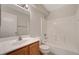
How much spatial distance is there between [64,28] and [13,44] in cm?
62

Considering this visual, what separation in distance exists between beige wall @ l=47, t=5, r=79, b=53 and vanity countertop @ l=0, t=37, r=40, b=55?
0.21m

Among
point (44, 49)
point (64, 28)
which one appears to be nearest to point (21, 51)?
point (44, 49)

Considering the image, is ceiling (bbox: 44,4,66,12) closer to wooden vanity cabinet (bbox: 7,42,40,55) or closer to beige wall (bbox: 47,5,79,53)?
beige wall (bbox: 47,5,79,53)

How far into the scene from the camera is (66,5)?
1.13 m

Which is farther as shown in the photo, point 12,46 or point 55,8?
point 55,8

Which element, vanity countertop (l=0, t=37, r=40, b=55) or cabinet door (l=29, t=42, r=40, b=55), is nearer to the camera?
vanity countertop (l=0, t=37, r=40, b=55)

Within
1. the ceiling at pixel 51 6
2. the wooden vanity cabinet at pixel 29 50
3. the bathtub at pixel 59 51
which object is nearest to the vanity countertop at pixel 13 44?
the wooden vanity cabinet at pixel 29 50

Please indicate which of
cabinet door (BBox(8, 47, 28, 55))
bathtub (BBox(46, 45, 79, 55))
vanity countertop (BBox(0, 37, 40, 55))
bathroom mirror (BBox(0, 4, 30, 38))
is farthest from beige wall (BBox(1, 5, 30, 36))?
bathtub (BBox(46, 45, 79, 55))

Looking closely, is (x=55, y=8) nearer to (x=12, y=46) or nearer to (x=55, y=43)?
(x=55, y=43)

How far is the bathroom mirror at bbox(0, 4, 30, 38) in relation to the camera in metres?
1.12

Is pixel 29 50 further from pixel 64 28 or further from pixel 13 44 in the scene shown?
pixel 64 28

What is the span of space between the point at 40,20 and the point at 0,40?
0.52m

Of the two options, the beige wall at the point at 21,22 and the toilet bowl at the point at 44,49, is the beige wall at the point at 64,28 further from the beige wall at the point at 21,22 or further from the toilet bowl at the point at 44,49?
the beige wall at the point at 21,22
